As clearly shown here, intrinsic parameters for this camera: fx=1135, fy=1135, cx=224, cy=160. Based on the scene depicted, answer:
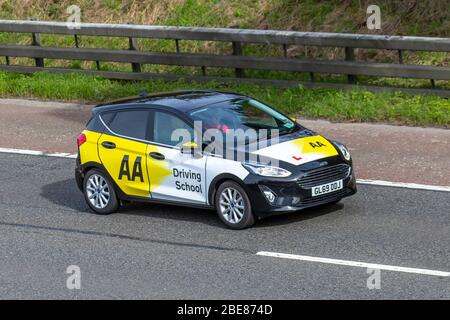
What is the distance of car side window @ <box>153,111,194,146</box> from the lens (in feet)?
46.2

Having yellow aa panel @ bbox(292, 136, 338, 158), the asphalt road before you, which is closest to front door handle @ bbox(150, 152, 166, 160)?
the asphalt road

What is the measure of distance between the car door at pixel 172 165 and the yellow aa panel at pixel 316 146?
3.95 ft

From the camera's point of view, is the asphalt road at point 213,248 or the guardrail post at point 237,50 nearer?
the asphalt road at point 213,248

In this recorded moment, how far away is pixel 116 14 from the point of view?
25078mm

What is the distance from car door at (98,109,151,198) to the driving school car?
1 cm

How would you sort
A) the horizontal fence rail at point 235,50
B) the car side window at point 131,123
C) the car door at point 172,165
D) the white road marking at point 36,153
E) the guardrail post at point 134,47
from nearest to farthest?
the car door at point 172,165
the car side window at point 131,123
the white road marking at point 36,153
the horizontal fence rail at point 235,50
the guardrail post at point 134,47

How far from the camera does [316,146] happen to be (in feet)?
45.7

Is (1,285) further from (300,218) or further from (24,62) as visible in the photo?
(24,62)

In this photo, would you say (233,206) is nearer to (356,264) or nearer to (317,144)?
(317,144)

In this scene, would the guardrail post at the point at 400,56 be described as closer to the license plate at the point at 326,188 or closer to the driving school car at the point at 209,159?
the driving school car at the point at 209,159

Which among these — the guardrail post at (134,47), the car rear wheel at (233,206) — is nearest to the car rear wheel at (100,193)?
the car rear wheel at (233,206)

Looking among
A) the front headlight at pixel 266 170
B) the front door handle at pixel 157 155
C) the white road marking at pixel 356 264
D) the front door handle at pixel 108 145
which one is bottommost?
the white road marking at pixel 356 264

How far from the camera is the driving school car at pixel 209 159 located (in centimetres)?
1338

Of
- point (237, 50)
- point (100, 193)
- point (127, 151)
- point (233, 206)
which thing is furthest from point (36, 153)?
point (233, 206)
